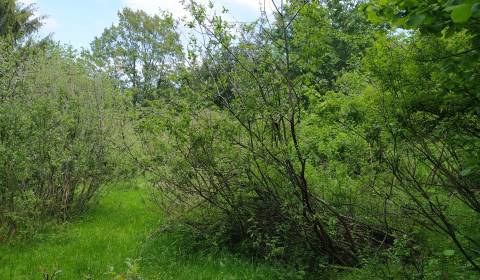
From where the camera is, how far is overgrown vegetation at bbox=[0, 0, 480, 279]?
4.12 m

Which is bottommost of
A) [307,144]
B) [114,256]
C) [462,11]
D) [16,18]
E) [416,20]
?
[114,256]

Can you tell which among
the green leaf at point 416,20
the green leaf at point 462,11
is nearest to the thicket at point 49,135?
the green leaf at point 416,20

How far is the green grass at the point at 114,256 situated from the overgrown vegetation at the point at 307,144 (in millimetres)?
301

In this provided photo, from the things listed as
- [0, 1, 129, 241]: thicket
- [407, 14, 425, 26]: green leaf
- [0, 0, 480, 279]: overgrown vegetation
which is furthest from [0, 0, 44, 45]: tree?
[407, 14, 425, 26]: green leaf

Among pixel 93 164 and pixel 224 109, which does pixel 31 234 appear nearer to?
pixel 93 164

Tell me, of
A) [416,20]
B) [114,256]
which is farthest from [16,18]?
[416,20]

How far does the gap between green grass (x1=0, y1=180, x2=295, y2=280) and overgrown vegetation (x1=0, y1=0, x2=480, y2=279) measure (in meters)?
0.30

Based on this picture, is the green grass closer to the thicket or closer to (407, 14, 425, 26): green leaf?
the thicket

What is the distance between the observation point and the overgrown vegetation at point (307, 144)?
4.12 m

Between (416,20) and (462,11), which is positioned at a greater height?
(416,20)

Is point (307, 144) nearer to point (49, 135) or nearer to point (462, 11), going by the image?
point (462, 11)

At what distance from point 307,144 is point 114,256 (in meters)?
3.63

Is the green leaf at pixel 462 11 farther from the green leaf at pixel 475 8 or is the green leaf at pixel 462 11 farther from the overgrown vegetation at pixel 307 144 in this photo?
the overgrown vegetation at pixel 307 144

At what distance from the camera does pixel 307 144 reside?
4.99 metres
